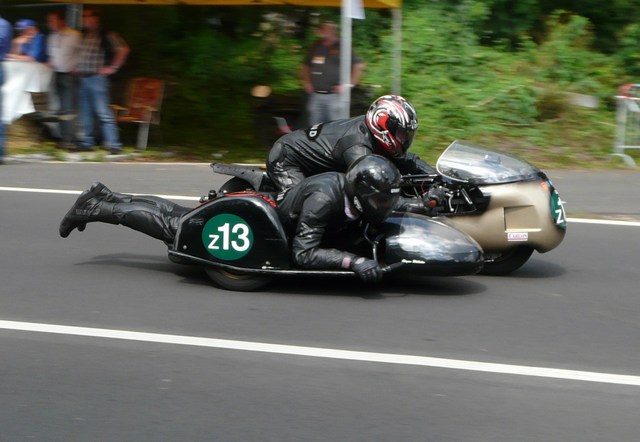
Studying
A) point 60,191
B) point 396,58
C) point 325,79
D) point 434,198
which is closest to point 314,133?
point 434,198

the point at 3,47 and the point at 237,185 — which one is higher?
the point at 3,47

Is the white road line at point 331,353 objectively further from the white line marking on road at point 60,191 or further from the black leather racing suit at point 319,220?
the white line marking on road at point 60,191

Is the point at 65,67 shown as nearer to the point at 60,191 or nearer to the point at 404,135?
the point at 60,191

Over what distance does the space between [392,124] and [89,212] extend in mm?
2331

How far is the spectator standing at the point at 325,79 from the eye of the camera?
12.8 metres

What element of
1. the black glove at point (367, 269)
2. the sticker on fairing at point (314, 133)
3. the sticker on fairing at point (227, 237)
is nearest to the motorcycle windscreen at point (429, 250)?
the black glove at point (367, 269)

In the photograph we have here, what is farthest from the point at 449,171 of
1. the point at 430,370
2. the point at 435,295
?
the point at 430,370

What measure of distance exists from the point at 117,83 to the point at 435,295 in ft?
31.9

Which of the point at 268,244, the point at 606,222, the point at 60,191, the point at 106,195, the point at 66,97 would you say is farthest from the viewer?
the point at 66,97

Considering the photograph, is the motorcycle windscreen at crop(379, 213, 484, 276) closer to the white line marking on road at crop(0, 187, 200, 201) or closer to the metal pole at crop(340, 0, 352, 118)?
the white line marking on road at crop(0, 187, 200, 201)

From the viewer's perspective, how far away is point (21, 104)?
44.9 ft

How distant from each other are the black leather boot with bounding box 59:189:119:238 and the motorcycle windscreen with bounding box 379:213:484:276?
2066 mm

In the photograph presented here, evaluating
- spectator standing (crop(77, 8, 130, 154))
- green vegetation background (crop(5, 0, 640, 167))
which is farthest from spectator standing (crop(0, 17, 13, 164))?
green vegetation background (crop(5, 0, 640, 167))

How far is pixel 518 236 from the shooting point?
7.63m
